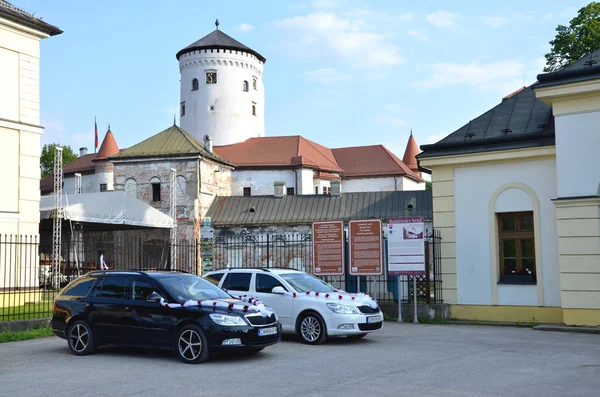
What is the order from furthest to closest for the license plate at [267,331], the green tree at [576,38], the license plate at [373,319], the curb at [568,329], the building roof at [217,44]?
the building roof at [217,44] < the green tree at [576,38] < the curb at [568,329] < the license plate at [373,319] < the license plate at [267,331]

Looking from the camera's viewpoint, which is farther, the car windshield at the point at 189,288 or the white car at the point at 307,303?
the white car at the point at 307,303

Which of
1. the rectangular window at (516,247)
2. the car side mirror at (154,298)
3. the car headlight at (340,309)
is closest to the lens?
the car side mirror at (154,298)

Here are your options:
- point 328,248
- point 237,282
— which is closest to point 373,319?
point 237,282

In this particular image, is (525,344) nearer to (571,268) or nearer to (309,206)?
(571,268)

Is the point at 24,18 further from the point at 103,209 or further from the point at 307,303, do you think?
the point at 307,303

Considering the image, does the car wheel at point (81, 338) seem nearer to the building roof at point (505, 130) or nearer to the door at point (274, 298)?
the door at point (274, 298)

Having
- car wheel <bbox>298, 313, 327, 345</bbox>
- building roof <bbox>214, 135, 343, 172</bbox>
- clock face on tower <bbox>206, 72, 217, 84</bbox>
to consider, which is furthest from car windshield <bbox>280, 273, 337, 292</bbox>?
clock face on tower <bbox>206, 72, 217, 84</bbox>

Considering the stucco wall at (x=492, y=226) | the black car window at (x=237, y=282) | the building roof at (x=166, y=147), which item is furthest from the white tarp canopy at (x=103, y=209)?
the stucco wall at (x=492, y=226)

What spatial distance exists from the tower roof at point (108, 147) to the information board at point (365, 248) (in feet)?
189

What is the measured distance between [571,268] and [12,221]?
16.8 m

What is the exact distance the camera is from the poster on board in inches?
709

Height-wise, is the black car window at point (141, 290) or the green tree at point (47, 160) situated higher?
the green tree at point (47, 160)

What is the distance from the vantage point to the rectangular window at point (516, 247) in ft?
58.6

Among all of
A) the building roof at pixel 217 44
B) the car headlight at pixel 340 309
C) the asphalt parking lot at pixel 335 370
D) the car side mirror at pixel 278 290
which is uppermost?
the building roof at pixel 217 44
